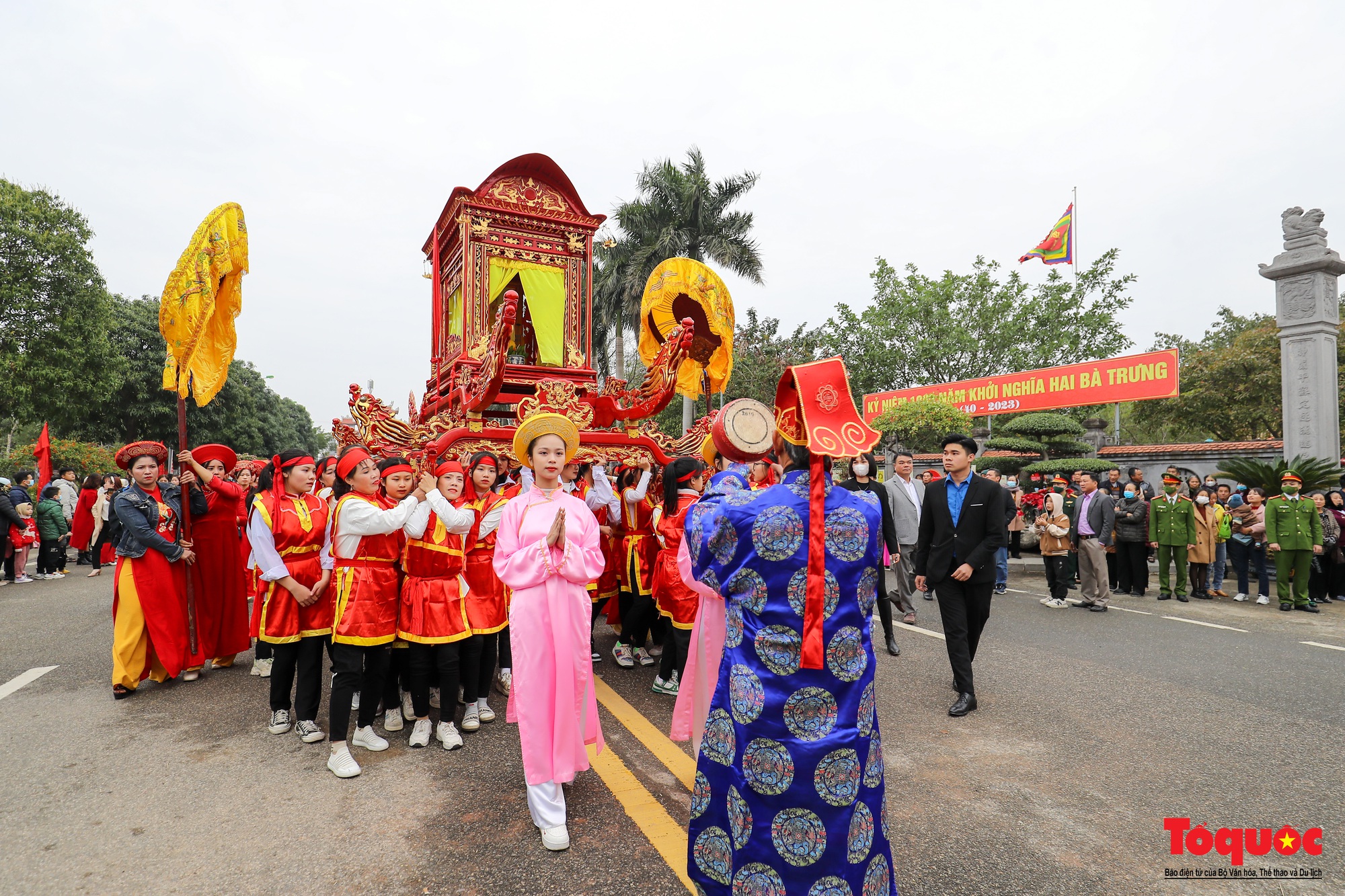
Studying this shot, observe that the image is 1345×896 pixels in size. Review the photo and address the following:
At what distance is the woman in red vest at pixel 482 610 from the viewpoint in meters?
4.09

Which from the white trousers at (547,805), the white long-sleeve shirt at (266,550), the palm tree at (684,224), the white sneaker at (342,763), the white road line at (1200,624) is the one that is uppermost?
the palm tree at (684,224)

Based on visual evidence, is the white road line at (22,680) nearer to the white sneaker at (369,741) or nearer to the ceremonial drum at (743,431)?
the white sneaker at (369,741)

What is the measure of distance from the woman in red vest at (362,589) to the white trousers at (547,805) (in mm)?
1205

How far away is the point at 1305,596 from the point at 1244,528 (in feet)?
3.58

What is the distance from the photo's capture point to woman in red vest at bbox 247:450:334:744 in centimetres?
397

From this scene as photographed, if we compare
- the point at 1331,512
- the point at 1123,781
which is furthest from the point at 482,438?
the point at 1331,512

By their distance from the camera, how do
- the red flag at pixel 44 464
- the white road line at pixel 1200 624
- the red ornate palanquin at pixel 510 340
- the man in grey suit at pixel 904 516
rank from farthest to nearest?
1. the red flag at pixel 44 464
2. the man in grey suit at pixel 904 516
3. the white road line at pixel 1200 624
4. the red ornate palanquin at pixel 510 340

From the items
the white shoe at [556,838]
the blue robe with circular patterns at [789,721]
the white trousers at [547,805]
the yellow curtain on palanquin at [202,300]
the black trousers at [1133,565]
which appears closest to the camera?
the blue robe with circular patterns at [789,721]

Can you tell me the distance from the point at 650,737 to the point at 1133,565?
882 cm

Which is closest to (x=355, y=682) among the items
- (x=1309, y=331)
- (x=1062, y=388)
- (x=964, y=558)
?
(x=964, y=558)

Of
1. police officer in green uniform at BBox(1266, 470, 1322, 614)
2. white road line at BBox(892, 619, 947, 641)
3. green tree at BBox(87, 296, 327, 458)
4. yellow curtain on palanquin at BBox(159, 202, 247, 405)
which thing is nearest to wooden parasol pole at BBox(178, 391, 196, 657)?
yellow curtain on palanquin at BBox(159, 202, 247, 405)

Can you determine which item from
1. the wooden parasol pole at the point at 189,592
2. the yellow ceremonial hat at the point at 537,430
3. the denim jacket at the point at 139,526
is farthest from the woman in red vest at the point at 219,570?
the yellow ceremonial hat at the point at 537,430

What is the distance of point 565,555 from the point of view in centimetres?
313

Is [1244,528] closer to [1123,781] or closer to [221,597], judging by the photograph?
[1123,781]
